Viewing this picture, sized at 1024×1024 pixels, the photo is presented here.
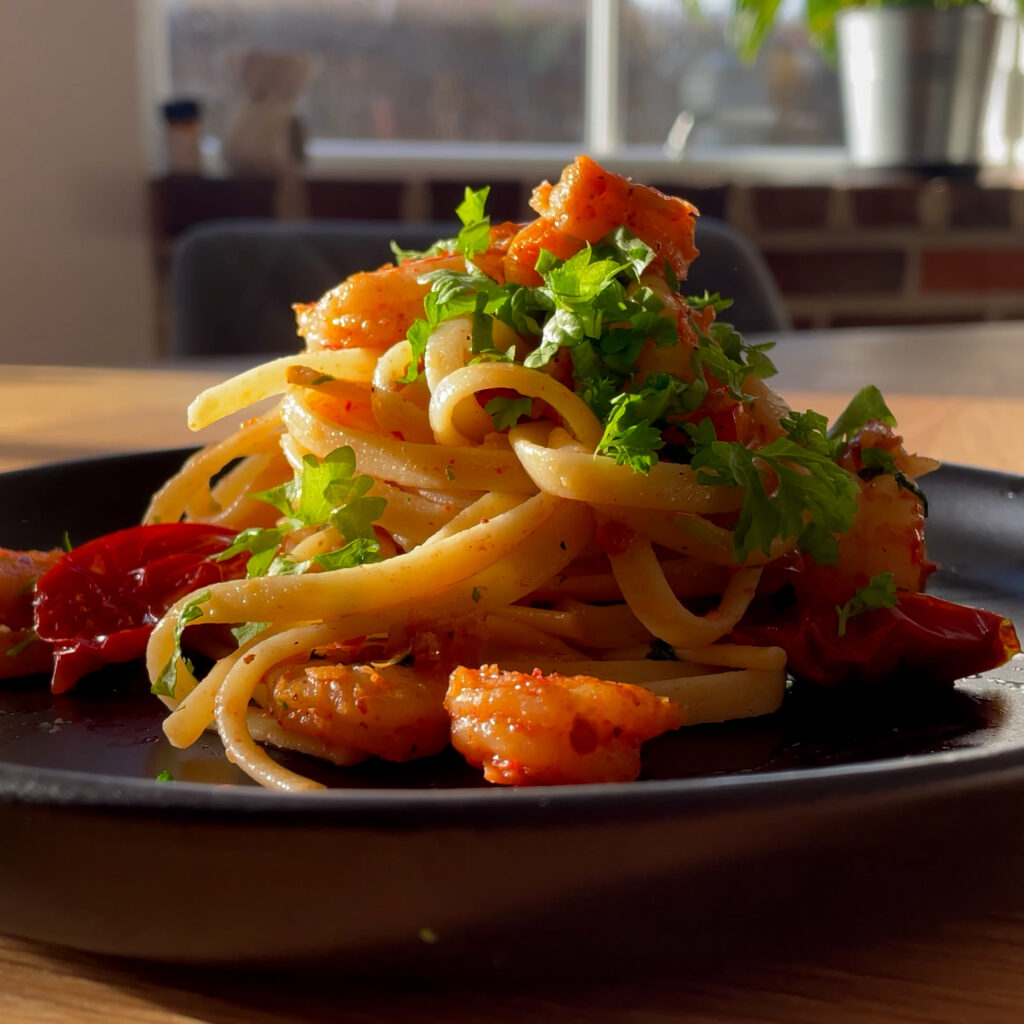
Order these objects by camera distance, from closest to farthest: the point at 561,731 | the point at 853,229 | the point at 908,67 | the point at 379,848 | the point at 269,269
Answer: the point at 379,848 → the point at 561,731 → the point at 269,269 → the point at 908,67 → the point at 853,229

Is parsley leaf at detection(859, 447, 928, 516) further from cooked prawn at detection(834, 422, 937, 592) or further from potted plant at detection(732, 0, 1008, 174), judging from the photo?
potted plant at detection(732, 0, 1008, 174)

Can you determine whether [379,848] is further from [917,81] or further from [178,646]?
[917,81]

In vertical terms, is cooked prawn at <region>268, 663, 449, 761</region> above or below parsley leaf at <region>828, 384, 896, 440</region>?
below

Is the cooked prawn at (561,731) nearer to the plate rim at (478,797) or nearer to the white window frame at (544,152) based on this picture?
the plate rim at (478,797)

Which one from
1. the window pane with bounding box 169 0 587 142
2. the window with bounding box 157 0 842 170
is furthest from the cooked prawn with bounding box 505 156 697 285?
the window pane with bounding box 169 0 587 142

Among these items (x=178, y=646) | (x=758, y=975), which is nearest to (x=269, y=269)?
(x=178, y=646)
